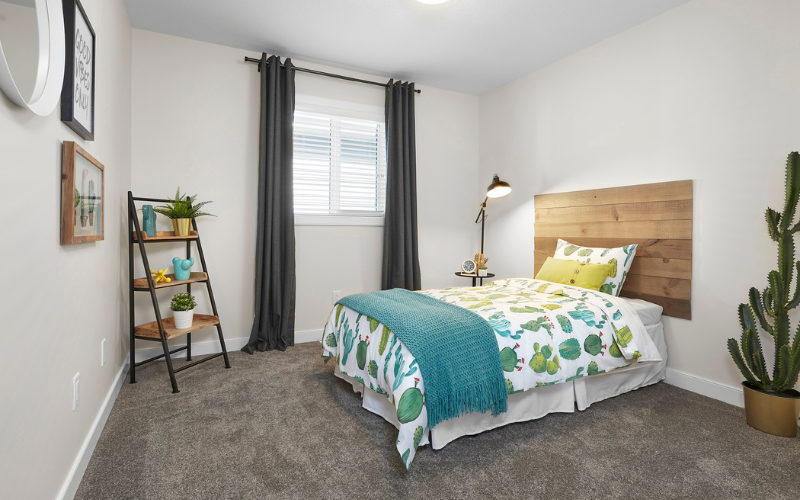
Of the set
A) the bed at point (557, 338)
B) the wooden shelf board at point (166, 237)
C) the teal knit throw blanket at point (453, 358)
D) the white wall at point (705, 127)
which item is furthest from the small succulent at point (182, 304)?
the white wall at point (705, 127)

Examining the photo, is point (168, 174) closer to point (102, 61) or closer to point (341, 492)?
point (102, 61)

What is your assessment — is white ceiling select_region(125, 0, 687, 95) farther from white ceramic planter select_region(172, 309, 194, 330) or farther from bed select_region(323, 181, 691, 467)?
white ceramic planter select_region(172, 309, 194, 330)

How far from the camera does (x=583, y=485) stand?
170cm

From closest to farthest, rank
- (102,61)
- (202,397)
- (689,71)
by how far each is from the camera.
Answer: (102,61) → (202,397) → (689,71)

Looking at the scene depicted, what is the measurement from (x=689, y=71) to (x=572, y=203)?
47.8 inches

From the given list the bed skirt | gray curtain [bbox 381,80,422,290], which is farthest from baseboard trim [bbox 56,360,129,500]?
gray curtain [bbox 381,80,422,290]

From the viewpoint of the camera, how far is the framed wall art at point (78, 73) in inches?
61.6

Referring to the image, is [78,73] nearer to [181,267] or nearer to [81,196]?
[81,196]

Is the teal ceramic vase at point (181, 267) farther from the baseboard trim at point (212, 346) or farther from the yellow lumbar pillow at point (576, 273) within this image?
the yellow lumbar pillow at point (576, 273)

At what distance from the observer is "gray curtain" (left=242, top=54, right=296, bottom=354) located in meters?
3.53

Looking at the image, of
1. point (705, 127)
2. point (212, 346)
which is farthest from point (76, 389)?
point (705, 127)

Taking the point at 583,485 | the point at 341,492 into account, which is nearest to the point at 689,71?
the point at 583,485

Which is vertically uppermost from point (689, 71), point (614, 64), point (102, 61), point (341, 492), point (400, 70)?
point (400, 70)

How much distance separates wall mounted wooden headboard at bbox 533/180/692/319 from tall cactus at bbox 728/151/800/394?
0.52 meters
